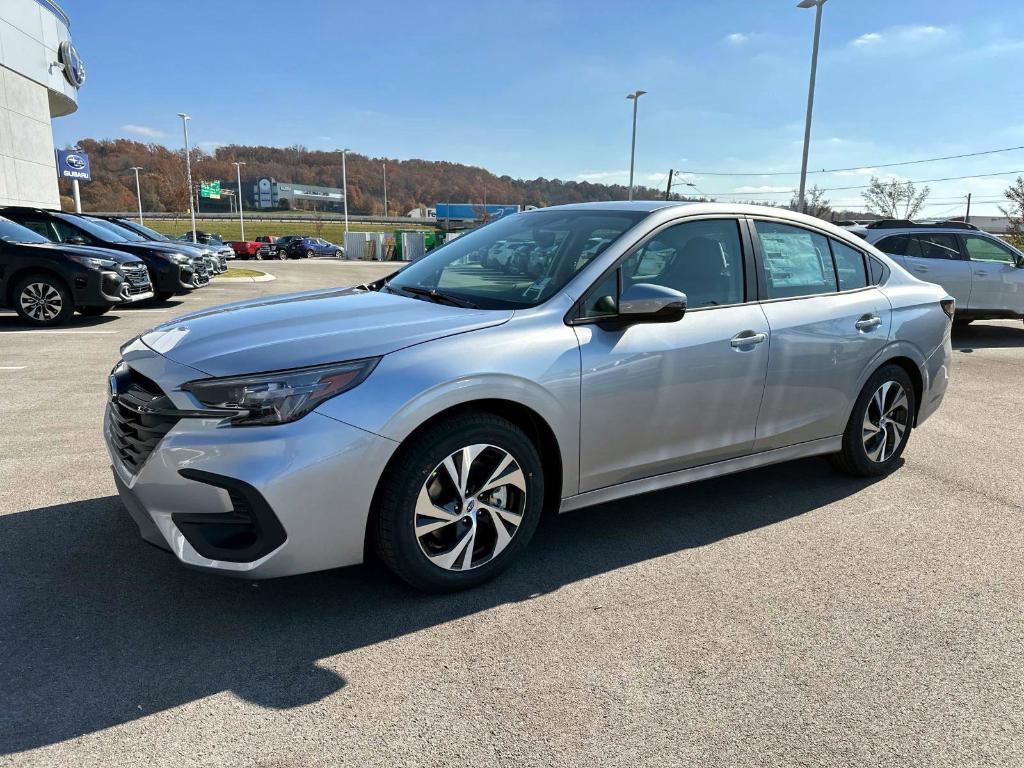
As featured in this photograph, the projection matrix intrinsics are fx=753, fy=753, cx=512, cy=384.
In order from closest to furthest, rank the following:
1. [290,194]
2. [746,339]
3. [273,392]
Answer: [273,392] → [746,339] → [290,194]

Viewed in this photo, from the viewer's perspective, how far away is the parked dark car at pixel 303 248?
53875 millimetres

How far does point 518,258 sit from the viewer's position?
3.88m

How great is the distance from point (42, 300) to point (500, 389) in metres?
10.2

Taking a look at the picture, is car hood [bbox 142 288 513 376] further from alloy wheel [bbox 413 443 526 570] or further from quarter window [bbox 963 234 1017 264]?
quarter window [bbox 963 234 1017 264]

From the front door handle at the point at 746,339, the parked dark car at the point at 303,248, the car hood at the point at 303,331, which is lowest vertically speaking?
the parked dark car at the point at 303,248

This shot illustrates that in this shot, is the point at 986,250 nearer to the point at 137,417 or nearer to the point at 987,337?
the point at 987,337

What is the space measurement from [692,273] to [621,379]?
2.69ft

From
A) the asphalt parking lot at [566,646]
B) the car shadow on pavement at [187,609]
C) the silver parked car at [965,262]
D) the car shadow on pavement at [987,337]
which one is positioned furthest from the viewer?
the silver parked car at [965,262]

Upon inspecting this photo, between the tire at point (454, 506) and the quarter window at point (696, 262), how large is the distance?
103cm

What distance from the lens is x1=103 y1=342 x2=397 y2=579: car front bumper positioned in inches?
104

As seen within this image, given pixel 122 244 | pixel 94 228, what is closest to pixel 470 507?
pixel 122 244

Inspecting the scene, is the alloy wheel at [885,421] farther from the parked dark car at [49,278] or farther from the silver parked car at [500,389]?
the parked dark car at [49,278]

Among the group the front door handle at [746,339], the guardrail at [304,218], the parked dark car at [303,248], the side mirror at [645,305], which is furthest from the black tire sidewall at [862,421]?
the guardrail at [304,218]

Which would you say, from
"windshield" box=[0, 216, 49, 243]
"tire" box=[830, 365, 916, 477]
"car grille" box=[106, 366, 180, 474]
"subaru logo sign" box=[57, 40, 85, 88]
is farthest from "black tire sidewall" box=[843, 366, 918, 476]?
"subaru logo sign" box=[57, 40, 85, 88]
